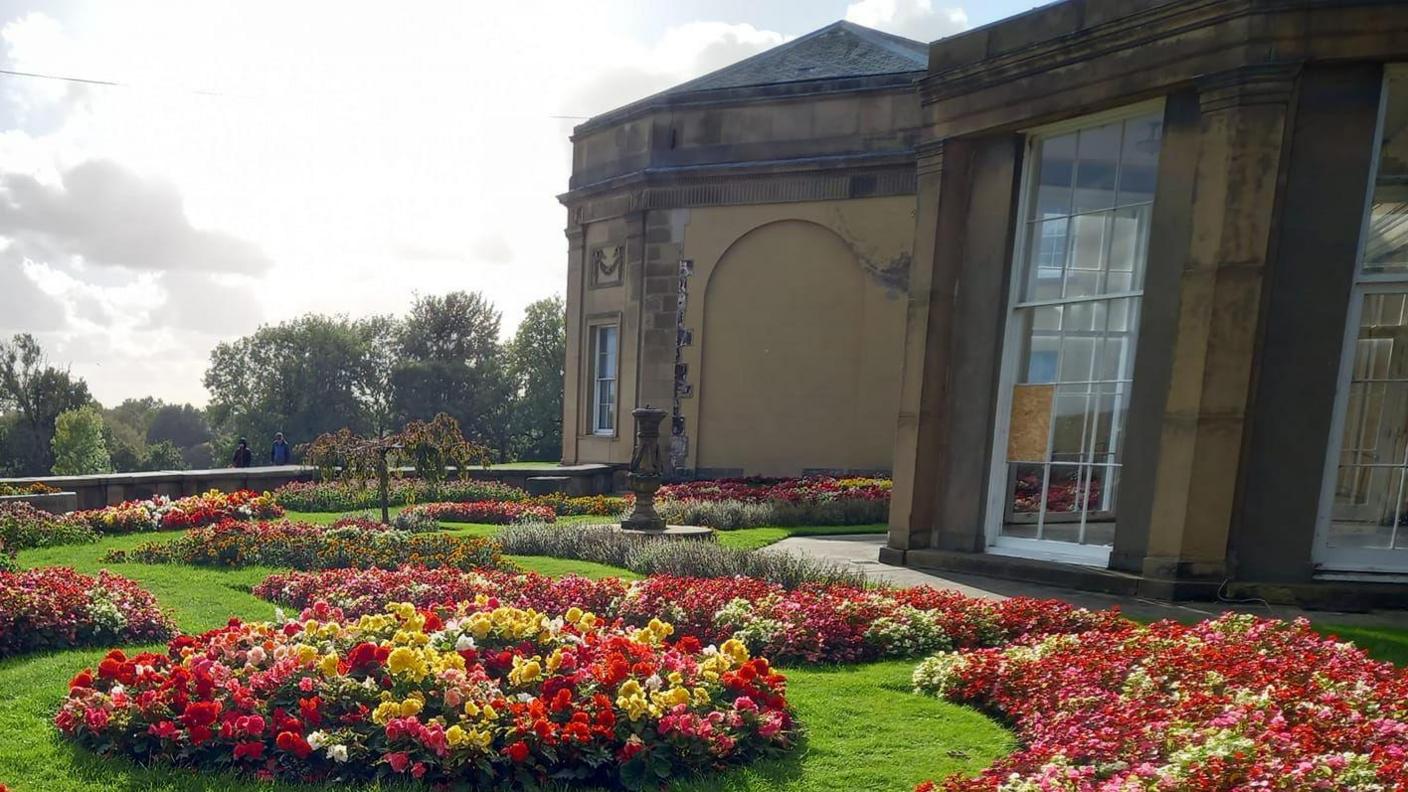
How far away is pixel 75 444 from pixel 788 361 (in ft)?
159

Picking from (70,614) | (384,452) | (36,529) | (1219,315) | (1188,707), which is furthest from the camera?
(384,452)

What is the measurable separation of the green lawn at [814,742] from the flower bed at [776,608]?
0.25m

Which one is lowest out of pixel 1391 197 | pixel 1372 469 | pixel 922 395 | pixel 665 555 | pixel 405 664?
pixel 665 555

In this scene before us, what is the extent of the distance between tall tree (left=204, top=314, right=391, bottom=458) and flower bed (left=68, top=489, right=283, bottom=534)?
41.8m

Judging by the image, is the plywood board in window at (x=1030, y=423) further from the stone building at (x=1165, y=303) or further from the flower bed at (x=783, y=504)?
the flower bed at (x=783, y=504)

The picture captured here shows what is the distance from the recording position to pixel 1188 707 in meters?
4.48

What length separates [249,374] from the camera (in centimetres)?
6062

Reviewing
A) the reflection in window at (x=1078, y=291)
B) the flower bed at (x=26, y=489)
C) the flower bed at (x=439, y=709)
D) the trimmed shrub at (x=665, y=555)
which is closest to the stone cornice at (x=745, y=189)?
the reflection in window at (x=1078, y=291)

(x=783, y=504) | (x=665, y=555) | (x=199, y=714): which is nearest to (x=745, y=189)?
→ (x=783, y=504)

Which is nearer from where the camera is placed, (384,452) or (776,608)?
(776,608)

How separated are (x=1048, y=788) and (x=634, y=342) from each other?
17.2 m

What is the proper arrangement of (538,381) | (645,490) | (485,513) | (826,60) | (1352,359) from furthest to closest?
(538,381)
(826,60)
(485,513)
(645,490)
(1352,359)

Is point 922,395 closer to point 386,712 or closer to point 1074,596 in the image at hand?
point 1074,596

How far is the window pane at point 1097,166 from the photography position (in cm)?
931
